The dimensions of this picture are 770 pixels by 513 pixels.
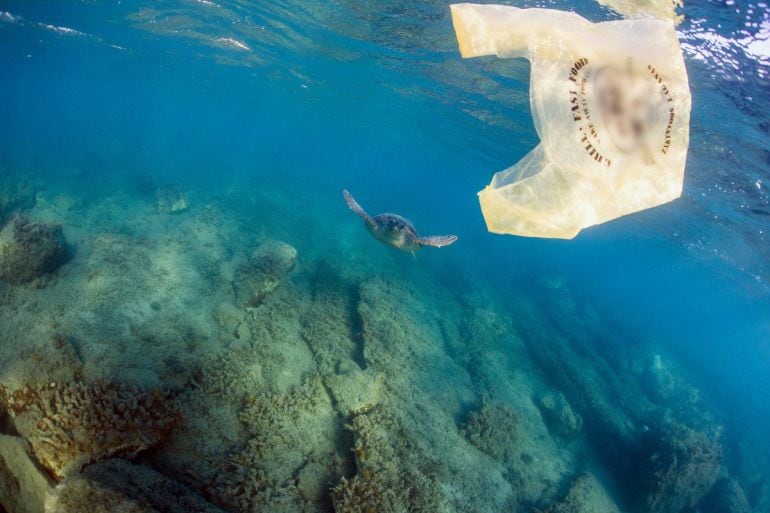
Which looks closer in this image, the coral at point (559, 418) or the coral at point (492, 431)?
the coral at point (492, 431)

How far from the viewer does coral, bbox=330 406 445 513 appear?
5.62 m

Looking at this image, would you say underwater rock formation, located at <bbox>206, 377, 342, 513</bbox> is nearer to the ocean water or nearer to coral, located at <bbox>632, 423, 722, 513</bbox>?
the ocean water

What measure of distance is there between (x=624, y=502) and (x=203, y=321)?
12.4 meters

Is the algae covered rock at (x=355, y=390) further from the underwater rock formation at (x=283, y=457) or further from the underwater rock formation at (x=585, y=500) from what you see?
the underwater rock formation at (x=585, y=500)

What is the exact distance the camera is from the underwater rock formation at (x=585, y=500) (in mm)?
8109

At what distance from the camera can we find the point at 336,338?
9422 millimetres

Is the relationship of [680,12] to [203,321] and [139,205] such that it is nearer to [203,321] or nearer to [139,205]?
[203,321]

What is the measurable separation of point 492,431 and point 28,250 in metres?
10.8

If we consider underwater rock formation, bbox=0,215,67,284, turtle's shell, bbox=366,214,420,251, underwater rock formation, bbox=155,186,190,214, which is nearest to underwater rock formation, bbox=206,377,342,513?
turtle's shell, bbox=366,214,420,251

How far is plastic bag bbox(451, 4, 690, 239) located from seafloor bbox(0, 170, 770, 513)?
4.31 m

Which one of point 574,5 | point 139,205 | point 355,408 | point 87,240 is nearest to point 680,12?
point 574,5

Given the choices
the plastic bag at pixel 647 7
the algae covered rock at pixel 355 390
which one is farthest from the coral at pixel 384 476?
the plastic bag at pixel 647 7

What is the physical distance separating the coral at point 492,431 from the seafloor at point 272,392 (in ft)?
0.16

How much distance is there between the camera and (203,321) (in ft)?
26.5
